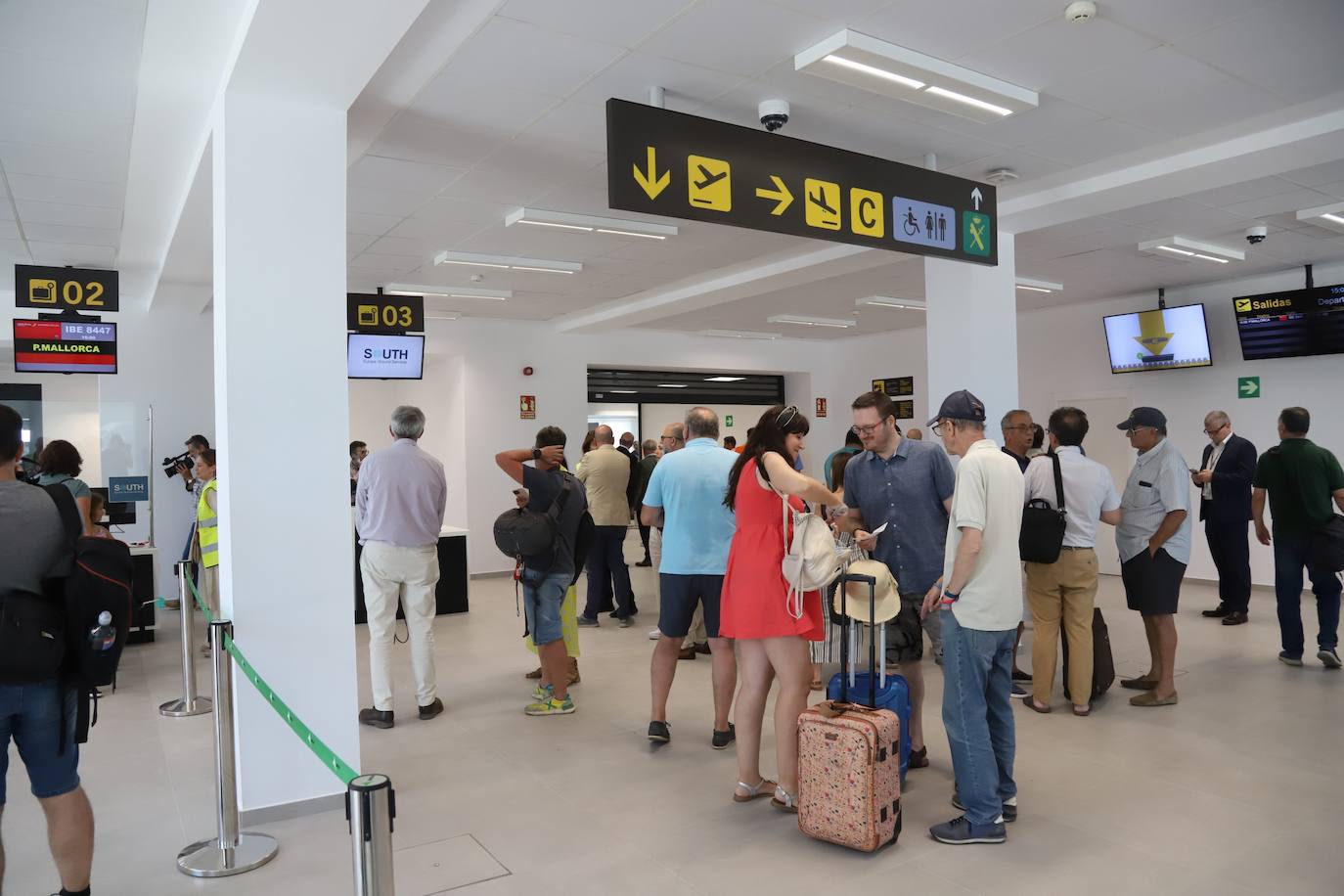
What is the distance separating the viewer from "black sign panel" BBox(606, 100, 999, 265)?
132 inches

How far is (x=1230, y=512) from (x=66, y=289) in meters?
9.70

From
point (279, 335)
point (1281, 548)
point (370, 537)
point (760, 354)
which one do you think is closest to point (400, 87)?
point (279, 335)

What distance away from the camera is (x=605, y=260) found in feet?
24.7

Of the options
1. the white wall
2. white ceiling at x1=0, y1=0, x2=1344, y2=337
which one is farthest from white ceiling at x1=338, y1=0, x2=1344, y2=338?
the white wall

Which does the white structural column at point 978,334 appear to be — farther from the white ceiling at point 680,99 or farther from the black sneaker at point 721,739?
the black sneaker at point 721,739

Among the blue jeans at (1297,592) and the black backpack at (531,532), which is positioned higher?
the black backpack at (531,532)

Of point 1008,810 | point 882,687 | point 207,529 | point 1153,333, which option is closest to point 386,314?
point 207,529

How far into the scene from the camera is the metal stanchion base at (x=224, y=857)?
3070 millimetres

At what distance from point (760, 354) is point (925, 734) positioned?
9080mm

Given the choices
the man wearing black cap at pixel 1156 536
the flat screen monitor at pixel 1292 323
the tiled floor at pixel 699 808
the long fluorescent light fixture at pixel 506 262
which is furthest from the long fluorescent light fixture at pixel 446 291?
the flat screen monitor at pixel 1292 323

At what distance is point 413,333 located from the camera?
800 centimetres

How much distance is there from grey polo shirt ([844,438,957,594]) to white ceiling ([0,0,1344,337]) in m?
1.75

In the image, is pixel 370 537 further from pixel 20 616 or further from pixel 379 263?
pixel 379 263

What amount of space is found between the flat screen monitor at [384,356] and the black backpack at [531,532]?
352cm
